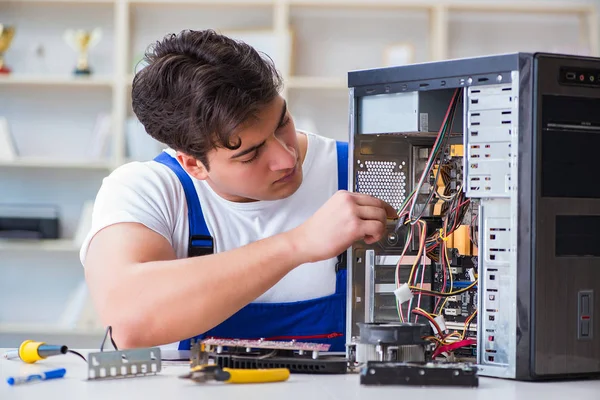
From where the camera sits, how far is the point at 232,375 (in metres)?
1.03

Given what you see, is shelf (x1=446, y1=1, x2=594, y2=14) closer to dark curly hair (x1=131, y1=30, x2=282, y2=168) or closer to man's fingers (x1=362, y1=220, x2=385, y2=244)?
dark curly hair (x1=131, y1=30, x2=282, y2=168)

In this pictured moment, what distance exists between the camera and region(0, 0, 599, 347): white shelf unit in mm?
3988

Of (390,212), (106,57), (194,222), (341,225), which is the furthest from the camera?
(106,57)

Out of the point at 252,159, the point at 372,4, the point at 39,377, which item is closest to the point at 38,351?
the point at 39,377

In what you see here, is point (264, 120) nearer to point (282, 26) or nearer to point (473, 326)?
point (473, 326)

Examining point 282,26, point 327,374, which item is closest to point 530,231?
point 327,374

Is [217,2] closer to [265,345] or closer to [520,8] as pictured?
[520,8]

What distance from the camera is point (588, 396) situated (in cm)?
100

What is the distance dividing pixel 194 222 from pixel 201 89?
0.99ft

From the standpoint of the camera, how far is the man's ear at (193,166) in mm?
1511

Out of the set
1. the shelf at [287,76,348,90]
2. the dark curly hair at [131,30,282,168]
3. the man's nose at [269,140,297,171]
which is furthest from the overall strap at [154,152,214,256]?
the shelf at [287,76,348,90]

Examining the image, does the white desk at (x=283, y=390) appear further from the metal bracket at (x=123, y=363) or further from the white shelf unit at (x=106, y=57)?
the white shelf unit at (x=106, y=57)

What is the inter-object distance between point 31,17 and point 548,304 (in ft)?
11.3

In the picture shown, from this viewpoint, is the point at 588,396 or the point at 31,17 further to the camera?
the point at 31,17
